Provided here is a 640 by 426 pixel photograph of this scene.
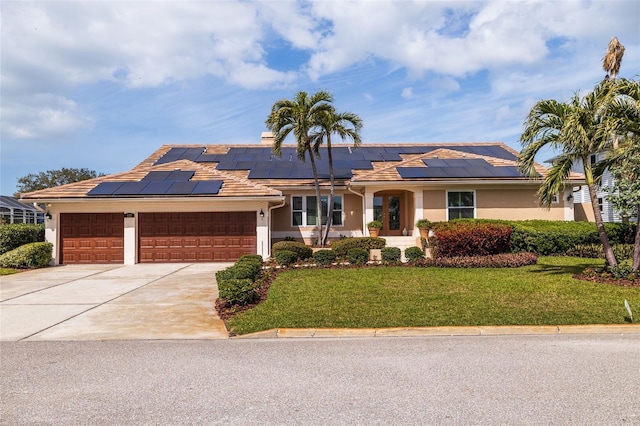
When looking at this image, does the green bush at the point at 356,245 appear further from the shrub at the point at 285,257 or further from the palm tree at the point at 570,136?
the palm tree at the point at 570,136

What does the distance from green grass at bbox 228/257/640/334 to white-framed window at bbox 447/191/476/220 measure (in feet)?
20.5

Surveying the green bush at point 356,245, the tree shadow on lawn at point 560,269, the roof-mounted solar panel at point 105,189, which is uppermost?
the roof-mounted solar panel at point 105,189

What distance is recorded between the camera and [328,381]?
185 inches

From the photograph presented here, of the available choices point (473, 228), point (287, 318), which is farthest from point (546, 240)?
point (287, 318)

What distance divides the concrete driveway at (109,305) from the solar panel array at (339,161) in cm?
892

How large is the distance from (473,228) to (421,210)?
390cm

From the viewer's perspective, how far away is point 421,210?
18203 mm

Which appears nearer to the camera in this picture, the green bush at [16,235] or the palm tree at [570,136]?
the palm tree at [570,136]

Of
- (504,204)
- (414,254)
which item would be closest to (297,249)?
(414,254)

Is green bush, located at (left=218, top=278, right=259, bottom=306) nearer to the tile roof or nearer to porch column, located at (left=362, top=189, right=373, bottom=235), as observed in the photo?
the tile roof

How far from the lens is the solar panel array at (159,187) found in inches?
664

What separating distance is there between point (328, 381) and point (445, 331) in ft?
9.61

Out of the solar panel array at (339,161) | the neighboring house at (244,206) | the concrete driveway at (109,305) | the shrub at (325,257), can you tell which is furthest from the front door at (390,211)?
the concrete driveway at (109,305)

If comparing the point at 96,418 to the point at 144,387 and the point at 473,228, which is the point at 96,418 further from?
the point at 473,228
